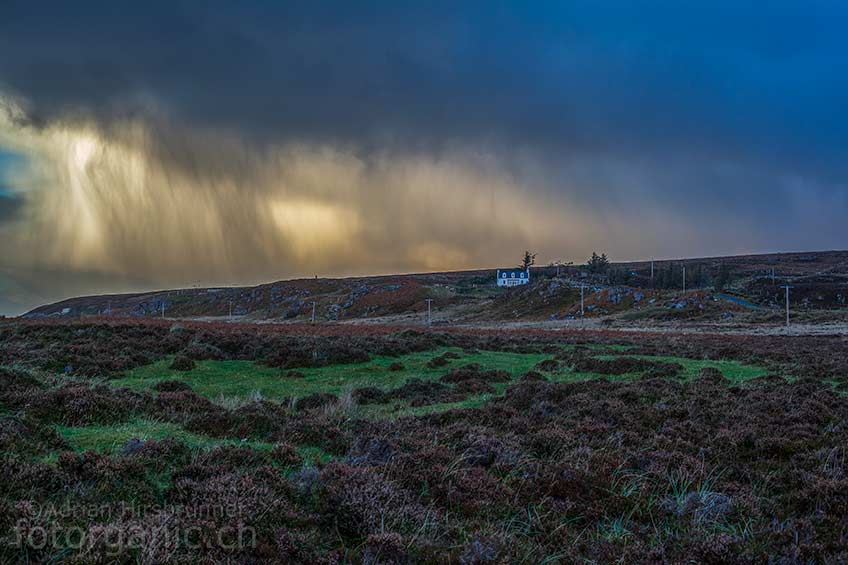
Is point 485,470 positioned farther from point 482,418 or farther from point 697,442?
point 697,442

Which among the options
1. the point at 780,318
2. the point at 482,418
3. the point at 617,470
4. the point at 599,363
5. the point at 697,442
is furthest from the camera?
the point at 780,318

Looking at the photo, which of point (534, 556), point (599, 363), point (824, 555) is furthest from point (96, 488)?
point (599, 363)

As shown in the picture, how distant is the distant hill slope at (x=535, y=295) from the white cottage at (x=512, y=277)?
18.4ft

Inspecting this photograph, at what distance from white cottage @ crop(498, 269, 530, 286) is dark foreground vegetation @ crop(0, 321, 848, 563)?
460 ft

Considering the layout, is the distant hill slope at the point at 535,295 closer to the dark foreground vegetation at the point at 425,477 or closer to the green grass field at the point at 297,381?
the green grass field at the point at 297,381

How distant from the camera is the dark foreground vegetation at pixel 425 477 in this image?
440cm

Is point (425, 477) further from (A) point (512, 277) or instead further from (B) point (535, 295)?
(A) point (512, 277)

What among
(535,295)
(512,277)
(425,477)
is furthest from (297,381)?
(512,277)

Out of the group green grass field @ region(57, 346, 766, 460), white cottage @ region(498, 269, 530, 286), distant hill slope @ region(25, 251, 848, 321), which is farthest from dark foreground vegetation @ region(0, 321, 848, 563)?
white cottage @ region(498, 269, 530, 286)

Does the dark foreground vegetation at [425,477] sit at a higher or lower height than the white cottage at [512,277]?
lower

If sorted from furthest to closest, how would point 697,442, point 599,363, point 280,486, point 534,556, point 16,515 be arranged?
point 599,363, point 697,442, point 280,486, point 534,556, point 16,515

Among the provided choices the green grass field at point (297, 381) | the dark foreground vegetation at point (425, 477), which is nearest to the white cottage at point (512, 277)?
the green grass field at point (297, 381)

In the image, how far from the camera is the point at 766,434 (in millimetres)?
9539

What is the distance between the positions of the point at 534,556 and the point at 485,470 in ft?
7.80
